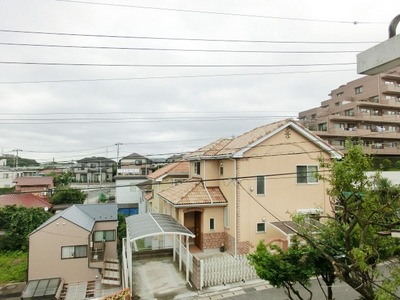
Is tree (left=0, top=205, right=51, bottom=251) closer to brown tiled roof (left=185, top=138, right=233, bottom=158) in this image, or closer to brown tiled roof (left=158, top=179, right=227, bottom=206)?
brown tiled roof (left=158, top=179, right=227, bottom=206)

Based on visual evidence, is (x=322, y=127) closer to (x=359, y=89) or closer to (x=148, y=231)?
(x=359, y=89)

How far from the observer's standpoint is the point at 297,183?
16.8m

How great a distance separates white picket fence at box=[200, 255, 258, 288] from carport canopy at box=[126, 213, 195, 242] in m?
1.44

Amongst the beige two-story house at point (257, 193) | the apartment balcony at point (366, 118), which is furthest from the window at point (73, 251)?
the apartment balcony at point (366, 118)

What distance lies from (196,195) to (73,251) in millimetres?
9932

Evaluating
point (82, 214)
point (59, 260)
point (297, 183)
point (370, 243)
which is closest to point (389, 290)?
point (370, 243)

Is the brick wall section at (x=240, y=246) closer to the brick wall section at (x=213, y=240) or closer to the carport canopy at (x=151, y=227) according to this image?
the brick wall section at (x=213, y=240)

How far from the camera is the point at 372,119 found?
127ft

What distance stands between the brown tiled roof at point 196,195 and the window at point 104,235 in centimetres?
701

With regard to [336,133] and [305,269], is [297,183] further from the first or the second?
[336,133]

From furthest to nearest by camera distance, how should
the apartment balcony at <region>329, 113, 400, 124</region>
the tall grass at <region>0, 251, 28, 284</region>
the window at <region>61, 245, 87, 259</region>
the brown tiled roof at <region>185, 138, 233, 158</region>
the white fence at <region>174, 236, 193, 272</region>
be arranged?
the apartment balcony at <region>329, 113, 400, 124</region> < the tall grass at <region>0, 251, 28, 284</region> < the window at <region>61, 245, 87, 259</region> < the brown tiled roof at <region>185, 138, 233, 158</region> < the white fence at <region>174, 236, 193, 272</region>

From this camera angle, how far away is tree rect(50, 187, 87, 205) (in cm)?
3972

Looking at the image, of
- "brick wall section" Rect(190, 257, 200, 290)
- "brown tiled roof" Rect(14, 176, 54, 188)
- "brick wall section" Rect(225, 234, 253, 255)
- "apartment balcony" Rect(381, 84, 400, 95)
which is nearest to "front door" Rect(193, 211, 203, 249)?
"brick wall section" Rect(225, 234, 253, 255)

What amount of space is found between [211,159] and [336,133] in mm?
27173
